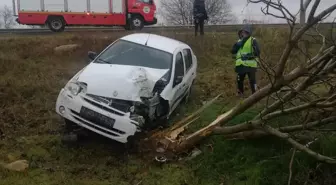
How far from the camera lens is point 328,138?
5.76 meters

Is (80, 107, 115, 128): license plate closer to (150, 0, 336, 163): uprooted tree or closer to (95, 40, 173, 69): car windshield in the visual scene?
(150, 0, 336, 163): uprooted tree

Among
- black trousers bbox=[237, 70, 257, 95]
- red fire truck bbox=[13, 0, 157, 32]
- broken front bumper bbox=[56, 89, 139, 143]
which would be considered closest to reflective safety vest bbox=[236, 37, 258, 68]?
black trousers bbox=[237, 70, 257, 95]

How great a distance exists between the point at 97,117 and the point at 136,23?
1493cm

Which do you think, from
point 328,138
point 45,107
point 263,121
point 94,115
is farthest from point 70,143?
point 328,138

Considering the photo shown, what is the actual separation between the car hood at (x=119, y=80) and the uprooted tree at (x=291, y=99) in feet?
2.56

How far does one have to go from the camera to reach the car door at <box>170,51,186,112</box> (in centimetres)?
823

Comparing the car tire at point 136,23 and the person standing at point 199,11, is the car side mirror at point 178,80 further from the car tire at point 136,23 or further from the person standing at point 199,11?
the car tire at point 136,23

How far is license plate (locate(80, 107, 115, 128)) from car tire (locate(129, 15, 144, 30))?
1462 centimetres

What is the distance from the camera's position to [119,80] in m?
7.28

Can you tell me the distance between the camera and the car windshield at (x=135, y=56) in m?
8.34

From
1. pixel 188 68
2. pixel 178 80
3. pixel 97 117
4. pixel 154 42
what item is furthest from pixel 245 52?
pixel 97 117

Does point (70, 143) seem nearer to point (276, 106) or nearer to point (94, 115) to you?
point (94, 115)

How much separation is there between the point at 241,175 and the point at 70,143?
2.75m

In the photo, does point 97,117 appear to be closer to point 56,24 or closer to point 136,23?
point 56,24
